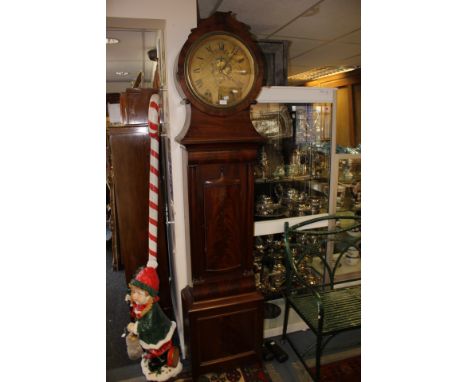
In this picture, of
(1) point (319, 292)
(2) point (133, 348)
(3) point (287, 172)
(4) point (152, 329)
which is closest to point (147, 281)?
(4) point (152, 329)

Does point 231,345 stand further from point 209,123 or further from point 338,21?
point 338,21

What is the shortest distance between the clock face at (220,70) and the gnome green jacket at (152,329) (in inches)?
46.9

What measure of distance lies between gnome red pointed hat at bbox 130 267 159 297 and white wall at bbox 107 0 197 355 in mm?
212

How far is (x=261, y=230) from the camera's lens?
7.00ft

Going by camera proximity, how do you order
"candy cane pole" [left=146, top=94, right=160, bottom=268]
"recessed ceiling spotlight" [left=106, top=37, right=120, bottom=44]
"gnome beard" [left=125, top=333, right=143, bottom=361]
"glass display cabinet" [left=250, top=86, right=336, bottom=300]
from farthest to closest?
"recessed ceiling spotlight" [left=106, top=37, right=120, bottom=44]
"glass display cabinet" [left=250, top=86, right=336, bottom=300]
"gnome beard" [left=125, top=333, right=143, bottom=361]
"candy cane pole" [left=146, top=94, right=160, bottom=268]

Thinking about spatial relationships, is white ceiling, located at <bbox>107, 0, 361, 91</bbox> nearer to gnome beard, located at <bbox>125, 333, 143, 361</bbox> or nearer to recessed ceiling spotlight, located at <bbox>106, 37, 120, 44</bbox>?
recessed ceiling spotlight, located at <bbox>106, 37, 120, 44</bbox>

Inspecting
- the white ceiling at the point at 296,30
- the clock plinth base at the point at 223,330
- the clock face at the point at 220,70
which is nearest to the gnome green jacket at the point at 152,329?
the clock plinth base at the point at 223,330

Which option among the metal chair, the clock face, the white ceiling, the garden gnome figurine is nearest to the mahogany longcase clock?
the clock face

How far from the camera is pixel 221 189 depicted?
164 cm

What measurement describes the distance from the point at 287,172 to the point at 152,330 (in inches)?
54.2

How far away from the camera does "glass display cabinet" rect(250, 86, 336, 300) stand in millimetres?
2207

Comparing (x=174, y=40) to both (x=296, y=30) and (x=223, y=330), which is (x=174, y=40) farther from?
(x=223, y=330)

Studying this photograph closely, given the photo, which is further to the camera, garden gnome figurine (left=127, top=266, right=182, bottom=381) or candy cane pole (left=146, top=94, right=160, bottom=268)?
candy cane pole (left=146, top=94, right=160, bottom=268)
